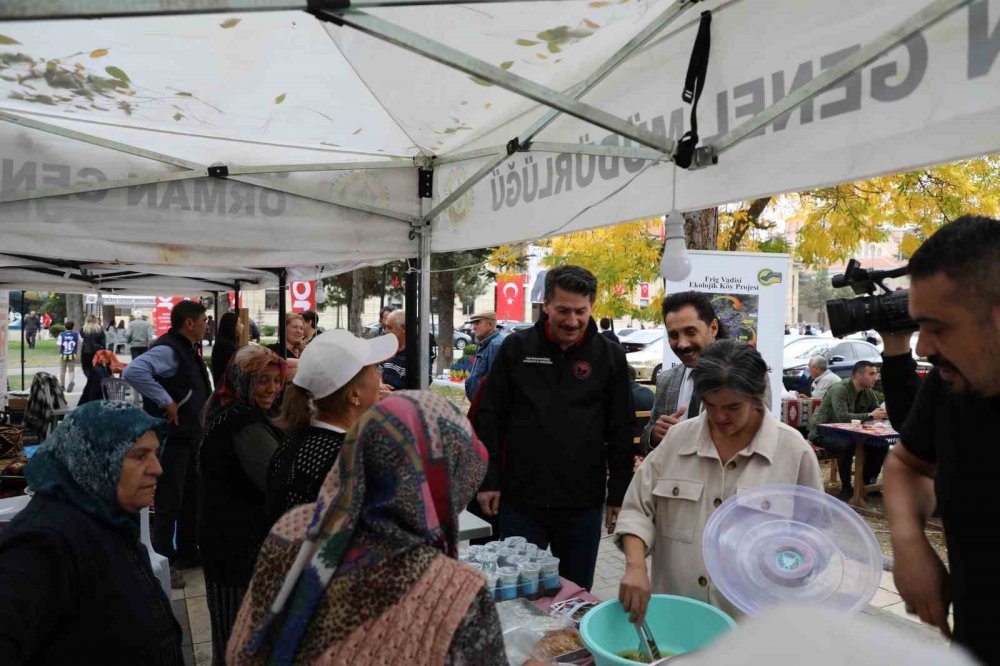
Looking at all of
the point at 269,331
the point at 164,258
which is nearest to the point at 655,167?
the point at 164,258

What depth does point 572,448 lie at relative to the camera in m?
2.95

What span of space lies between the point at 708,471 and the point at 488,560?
2.72 ft

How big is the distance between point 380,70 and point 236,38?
0.64 metres

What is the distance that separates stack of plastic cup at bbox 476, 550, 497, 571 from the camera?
229 centimetres

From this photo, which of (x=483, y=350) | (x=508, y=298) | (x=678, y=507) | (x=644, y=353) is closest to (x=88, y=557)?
(x=678, y=507)

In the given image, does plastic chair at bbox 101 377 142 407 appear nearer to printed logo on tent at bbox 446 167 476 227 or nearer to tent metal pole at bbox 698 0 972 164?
printed logo on tent at bbox 446 167 476 227

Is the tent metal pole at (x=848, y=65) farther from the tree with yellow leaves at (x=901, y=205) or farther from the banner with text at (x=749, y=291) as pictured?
the tree with yellow leaves at (x=901, y=205)

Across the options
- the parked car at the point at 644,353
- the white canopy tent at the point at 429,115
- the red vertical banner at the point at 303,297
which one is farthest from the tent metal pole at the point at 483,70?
the parked car at the point at 644,353

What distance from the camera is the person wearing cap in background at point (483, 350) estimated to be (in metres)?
5.37

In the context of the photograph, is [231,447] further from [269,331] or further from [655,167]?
[269,331]

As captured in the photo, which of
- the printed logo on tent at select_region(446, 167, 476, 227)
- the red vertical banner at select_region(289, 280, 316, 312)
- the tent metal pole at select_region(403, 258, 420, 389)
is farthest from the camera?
the red vertical banner at select_region(289, 280, 316, 312)

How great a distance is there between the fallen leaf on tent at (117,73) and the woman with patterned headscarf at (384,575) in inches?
105

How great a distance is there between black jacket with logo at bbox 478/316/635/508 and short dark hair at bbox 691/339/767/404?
995mm

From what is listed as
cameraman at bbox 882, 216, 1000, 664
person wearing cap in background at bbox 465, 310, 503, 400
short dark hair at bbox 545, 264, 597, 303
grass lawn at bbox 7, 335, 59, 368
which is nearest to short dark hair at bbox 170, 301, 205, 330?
person wearing cap in background at bbox 465, 310, 503, 400
